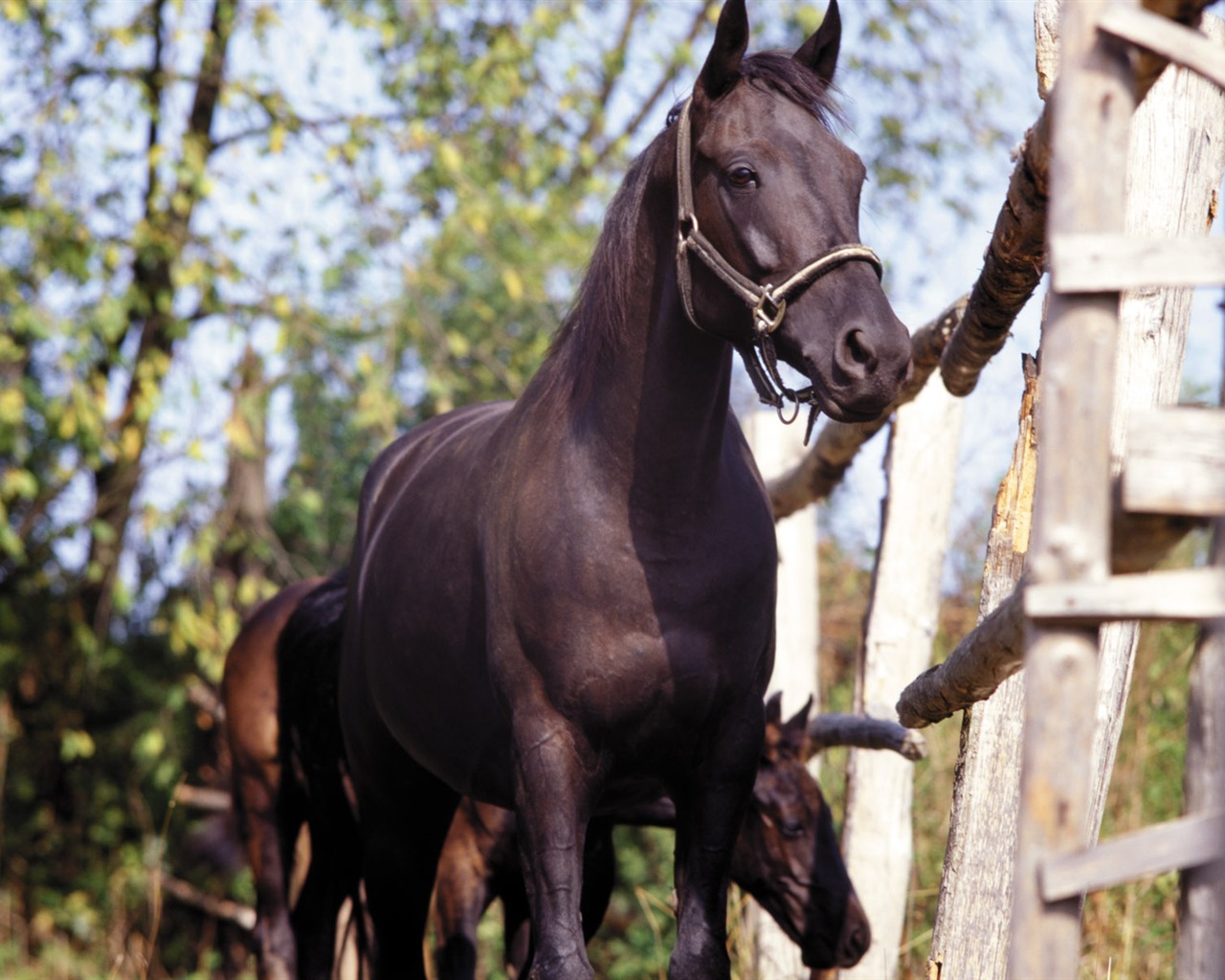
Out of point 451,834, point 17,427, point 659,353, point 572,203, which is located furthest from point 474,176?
point 659,353

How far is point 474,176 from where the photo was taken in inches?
389

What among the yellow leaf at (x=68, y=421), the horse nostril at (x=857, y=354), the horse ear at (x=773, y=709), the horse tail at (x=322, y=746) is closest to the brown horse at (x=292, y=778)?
the horse tail at (x=322, y=746)

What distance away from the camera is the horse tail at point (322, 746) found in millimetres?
5230

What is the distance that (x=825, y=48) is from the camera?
312 cm

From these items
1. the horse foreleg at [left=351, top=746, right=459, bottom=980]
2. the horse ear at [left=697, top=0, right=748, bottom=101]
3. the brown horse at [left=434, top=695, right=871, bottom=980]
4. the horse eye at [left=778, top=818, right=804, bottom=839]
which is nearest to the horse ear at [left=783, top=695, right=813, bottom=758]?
the brown horse at [left=434, top=695, right=871, bottom=980]

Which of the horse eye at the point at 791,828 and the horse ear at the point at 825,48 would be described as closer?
the horse ear at the point at 825,48

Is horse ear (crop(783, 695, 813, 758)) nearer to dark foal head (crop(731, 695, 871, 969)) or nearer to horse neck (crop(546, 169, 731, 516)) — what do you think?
dark foal head (crop(731, 695, 871, 969))

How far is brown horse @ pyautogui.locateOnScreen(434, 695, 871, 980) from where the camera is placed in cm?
443

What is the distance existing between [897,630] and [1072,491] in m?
3.33

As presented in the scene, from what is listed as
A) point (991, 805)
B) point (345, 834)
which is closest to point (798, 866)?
point (991, 805)

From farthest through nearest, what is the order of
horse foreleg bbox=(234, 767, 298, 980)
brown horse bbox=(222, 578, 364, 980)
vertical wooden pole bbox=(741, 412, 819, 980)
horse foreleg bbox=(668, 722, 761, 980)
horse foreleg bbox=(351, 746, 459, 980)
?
1. vertical wooden pole bbox=(741, 412, 819, 980)
2. horse foreleg bbox=(234, 767, 298, 980)
3. brown horse bbox=(222, 578, 364, 980)
4. horse foreleg bbox=(351, 746, 459, 980)
5. horse foreleg bbox=(668, 722, 761, 980)

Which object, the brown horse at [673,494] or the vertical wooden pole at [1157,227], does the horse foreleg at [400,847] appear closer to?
the brown horse at [673,494]

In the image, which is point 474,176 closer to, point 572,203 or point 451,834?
point 572,203

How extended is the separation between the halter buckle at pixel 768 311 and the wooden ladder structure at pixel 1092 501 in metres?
0.70
